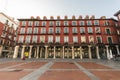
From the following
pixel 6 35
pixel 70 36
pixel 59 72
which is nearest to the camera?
pixel 59 72

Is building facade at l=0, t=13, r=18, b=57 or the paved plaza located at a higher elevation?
building facade at l=0, t=13, r=18, b=57

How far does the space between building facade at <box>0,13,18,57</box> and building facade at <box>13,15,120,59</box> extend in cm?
1047

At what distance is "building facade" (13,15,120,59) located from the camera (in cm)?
3300

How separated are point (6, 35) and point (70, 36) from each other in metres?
29.3

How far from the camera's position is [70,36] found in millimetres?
34219

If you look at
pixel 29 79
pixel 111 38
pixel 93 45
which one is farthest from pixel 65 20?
pixel 29 79

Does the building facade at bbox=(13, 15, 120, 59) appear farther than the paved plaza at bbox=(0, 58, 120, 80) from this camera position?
Yes

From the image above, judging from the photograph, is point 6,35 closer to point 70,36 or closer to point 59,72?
point 70,36

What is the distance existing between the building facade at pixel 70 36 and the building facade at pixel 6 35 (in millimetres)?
10469

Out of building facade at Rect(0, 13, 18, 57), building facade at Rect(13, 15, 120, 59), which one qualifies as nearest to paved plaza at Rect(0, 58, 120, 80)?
building facade at Rect(13, 15, 120, 59)

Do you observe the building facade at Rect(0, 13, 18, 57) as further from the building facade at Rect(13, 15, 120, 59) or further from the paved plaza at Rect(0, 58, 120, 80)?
the paved plaza at Rect(0, 58, 120, 80)

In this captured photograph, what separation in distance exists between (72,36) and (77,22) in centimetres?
589

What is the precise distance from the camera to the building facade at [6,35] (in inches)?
1583

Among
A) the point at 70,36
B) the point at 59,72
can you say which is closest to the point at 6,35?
the point at 70,36
